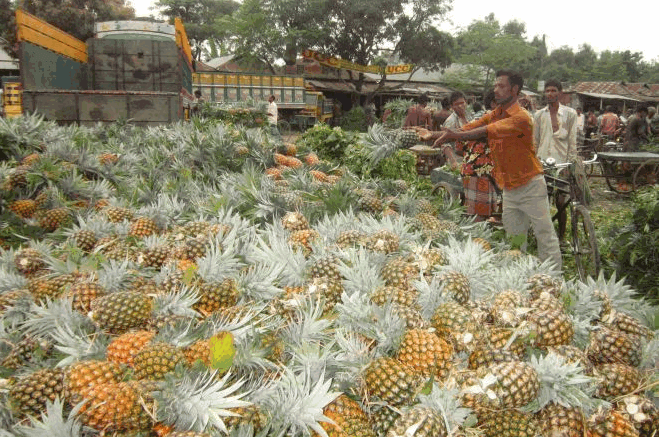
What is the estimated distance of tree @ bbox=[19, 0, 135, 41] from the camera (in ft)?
89.7

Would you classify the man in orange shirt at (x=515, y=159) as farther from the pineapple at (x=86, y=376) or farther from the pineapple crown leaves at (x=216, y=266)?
the pineapple at (x=86, y=376)

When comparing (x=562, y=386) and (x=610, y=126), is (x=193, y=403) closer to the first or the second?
(x=562, y=386)

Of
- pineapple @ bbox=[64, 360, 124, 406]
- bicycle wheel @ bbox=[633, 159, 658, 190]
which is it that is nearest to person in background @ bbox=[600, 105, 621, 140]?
bicycle wheel @ bbox=[633, 159, 658, 190]

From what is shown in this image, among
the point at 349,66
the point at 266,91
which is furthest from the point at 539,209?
the point at 349,66

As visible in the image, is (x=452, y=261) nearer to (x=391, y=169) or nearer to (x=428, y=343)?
(x=428, y=343)

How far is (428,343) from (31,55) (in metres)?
9.38

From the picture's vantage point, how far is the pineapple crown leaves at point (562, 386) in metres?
1.77

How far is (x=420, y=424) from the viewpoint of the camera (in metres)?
1.63

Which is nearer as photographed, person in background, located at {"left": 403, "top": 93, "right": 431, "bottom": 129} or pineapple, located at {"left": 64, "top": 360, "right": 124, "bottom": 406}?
pineapple, located at {"left": 64, "top": 360, "right": 124, "bottom": 406}

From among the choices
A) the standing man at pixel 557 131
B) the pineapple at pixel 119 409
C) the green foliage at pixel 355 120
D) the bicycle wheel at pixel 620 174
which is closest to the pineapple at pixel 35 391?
the pineapple at pixel 119 409

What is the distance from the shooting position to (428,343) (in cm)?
194

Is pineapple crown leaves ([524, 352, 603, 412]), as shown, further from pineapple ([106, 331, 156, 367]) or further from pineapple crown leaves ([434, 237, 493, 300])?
pineapple ([106, 331, 156, 367])

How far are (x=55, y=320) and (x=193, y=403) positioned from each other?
87 cm

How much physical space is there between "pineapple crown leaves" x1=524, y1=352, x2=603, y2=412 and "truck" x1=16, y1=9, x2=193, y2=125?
777cm
